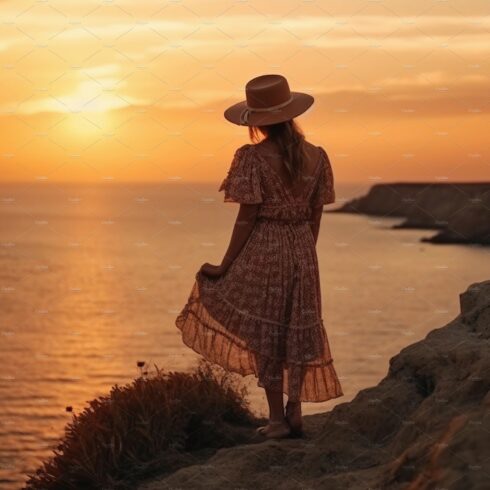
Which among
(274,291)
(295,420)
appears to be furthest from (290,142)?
(295,420)

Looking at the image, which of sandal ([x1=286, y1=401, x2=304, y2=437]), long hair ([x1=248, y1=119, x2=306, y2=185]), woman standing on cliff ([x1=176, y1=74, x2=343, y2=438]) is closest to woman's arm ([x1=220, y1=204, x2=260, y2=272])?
woman standing on cliff ([x1=176, y1=74, x2=343, y2=438])

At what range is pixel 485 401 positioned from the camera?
4680mm

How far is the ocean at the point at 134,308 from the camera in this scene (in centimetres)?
1012

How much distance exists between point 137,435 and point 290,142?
1894mm

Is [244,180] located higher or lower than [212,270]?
higher

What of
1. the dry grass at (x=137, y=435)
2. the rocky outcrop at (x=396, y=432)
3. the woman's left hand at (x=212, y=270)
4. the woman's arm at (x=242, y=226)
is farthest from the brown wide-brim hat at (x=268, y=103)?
the dry grass at (x=137, y=435)

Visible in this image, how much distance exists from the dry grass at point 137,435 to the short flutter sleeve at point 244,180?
1336 mm

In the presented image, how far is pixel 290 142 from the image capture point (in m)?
5.90

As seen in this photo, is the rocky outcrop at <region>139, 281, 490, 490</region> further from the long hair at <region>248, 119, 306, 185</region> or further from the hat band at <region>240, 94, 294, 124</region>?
the hat band at <region>240, 94, 294, 124</region>

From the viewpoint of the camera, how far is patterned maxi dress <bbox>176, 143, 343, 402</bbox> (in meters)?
5.93

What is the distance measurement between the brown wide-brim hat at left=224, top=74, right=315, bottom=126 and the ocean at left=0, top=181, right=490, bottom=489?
49 centimetres

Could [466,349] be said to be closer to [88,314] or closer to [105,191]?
[88,314]

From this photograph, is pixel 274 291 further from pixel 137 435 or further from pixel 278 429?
pixel 137 435

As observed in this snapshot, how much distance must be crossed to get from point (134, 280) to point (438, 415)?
38324 mm
